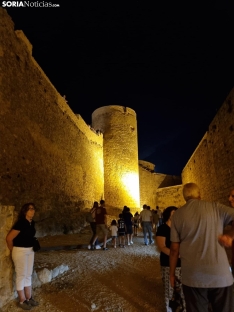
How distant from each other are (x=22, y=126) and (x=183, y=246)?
293 inches

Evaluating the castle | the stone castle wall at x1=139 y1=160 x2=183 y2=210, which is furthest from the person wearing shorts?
the stone castle wall at x1=139 y1=160 x2=183 y2=210

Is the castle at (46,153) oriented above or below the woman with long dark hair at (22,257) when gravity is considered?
above

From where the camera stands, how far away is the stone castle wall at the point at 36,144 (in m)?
7.20

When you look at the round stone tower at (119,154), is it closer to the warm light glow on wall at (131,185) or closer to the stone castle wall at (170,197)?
the warm light glow on wall at (131,185)

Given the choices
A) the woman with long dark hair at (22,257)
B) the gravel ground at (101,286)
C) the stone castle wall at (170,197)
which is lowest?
the gravel ground at (101,286)

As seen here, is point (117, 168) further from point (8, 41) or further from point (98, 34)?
point (98, 34)

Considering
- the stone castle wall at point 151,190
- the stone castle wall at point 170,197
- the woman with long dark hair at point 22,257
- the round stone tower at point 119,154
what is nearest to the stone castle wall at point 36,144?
the woman with long dark hair at point 22,257

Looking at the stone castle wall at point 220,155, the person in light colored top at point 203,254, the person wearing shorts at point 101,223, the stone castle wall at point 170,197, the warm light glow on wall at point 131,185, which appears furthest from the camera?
the stone castle wall at point 170,197

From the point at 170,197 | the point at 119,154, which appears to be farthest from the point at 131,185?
the point at 170,197

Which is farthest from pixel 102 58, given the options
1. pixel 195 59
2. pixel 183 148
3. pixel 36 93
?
pixel 183 148

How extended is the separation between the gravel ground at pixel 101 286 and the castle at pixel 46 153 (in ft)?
2.44

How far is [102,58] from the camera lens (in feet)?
105

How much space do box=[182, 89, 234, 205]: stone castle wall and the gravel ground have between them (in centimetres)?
436

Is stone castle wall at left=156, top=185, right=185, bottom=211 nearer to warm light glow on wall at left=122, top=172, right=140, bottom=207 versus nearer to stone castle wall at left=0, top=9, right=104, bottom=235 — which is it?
warm light glow on wall at left=122, top=172, right=140, bottom=207
